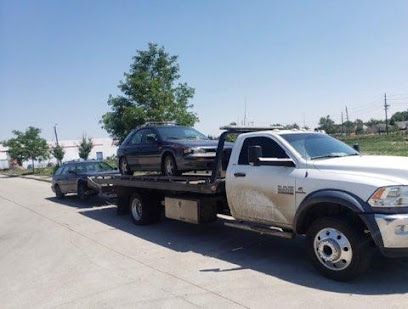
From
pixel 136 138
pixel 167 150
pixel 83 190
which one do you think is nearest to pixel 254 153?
pixel 167 150

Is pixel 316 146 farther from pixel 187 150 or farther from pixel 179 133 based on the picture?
pixel 179 133

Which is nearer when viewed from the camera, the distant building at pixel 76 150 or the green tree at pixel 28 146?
the green tree at pixel 28 146

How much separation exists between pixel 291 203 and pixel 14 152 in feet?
193

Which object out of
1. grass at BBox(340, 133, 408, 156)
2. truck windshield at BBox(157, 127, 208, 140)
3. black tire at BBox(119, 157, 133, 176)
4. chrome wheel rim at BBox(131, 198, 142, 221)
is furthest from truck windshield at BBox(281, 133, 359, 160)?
grass at BBox(340, 133, 408, 156)

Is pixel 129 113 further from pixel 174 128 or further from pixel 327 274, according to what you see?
pixel 327 274

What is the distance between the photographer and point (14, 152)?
60125 mm

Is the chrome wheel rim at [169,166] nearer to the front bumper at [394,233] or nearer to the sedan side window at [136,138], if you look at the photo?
the sedan side window at [136,138]

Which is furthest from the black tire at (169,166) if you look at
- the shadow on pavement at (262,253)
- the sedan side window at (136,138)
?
the sedan side window at (136,138)

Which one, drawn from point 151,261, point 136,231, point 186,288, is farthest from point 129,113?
point 186,288

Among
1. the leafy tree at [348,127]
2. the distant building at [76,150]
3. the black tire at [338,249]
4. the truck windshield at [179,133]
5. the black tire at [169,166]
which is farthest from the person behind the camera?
the leafy tree at [348,127]

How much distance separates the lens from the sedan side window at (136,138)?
39.3 ft

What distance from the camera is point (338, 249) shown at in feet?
19.5

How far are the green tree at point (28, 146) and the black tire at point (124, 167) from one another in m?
51.1

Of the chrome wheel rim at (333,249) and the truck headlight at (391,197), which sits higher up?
the truck headlight at (391,197)
